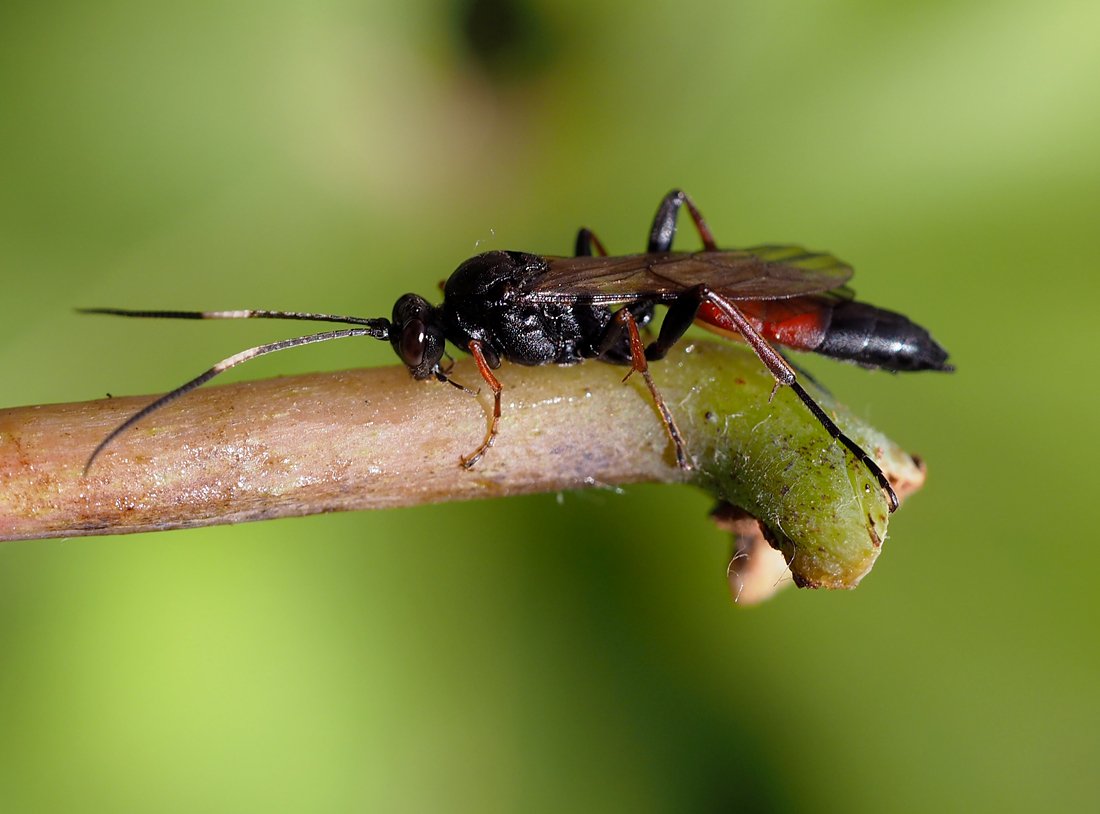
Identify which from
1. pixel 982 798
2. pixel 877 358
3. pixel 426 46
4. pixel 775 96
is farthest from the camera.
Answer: pixel 426 46

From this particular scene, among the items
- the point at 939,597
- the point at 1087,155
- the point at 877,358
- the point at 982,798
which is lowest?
the point at 982,798

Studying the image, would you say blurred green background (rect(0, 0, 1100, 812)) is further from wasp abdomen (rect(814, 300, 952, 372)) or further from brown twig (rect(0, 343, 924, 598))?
brown twig (rect(0, 343, 924, 598))

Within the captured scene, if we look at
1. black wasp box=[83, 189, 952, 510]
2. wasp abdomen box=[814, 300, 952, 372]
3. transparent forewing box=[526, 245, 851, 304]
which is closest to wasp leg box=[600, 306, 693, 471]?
black wasp box=[83, 189, 952, 510]

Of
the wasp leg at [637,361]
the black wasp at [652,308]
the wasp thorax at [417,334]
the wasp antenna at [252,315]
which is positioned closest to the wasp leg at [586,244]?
the black wasp at [652,308]

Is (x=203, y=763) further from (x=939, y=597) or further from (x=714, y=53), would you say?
(x=714, y=53)

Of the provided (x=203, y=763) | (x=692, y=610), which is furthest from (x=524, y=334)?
(x=203, y=763)

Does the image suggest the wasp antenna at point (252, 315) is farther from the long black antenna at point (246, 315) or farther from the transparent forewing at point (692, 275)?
the transparent forewing at point (692, 275)
